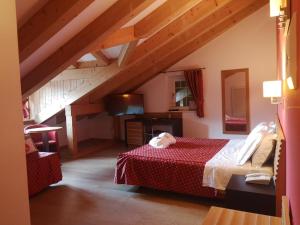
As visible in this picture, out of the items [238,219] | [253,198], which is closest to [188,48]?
[253,198]

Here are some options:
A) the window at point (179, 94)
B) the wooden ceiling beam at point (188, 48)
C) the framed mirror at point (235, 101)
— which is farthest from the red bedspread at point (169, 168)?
the window at point (179, 94)

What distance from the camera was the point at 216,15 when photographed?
15.4 ft

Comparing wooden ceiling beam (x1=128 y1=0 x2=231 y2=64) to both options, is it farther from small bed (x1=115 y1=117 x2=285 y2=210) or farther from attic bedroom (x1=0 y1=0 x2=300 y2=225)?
small bed (x1=115 y1=117 x2=285 y2=210)

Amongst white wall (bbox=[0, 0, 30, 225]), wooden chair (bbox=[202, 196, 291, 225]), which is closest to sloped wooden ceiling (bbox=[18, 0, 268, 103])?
white wall (bbox=[0, 0, 30, 225])

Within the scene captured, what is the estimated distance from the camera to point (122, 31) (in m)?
3.76

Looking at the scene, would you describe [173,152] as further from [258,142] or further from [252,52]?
[252,52]

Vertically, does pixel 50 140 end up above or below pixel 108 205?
above

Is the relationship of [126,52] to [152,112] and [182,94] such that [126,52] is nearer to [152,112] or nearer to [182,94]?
[182,94]

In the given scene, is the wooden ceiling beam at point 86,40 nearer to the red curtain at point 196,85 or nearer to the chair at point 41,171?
the chair at point 41,171

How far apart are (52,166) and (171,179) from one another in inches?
74.8

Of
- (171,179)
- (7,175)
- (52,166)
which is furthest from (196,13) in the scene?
(7,175)

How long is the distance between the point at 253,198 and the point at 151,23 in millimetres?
2623

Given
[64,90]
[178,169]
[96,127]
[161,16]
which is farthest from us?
[96,127]

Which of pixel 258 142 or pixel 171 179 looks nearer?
pixel 258 142
